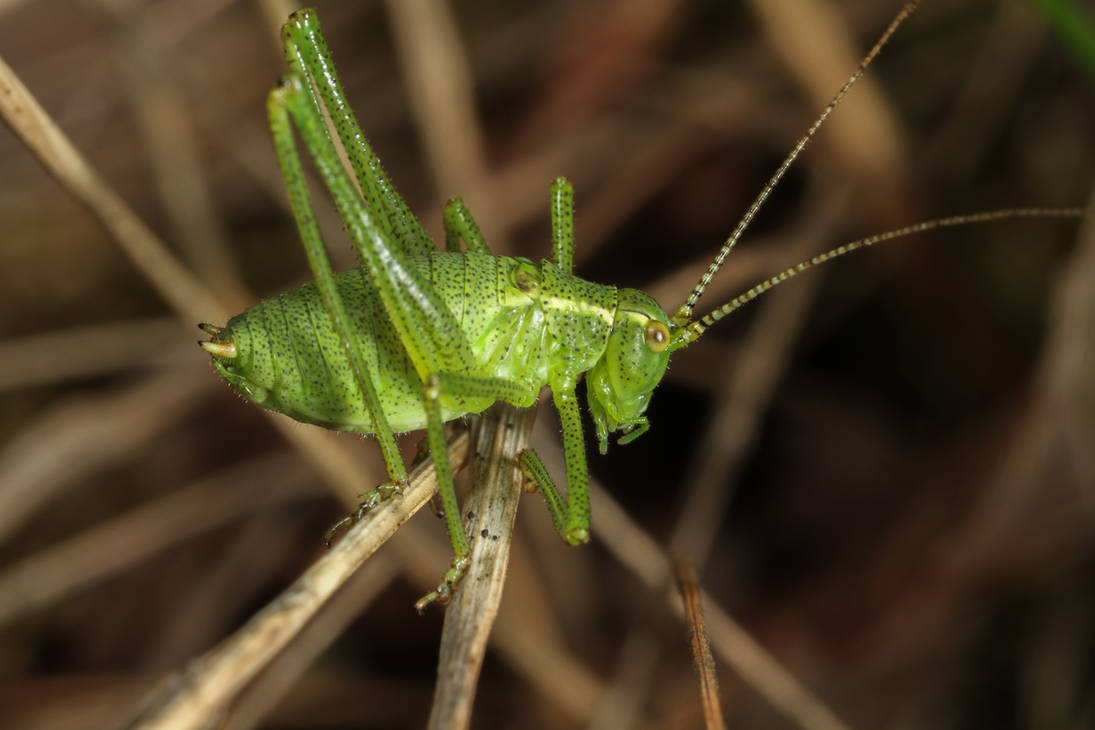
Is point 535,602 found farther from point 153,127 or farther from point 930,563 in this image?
point 153,127

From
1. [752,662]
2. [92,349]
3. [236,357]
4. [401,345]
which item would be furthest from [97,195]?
[752,662]

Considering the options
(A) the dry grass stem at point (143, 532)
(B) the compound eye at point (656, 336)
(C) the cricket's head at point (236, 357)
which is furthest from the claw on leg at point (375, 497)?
(A) the dry grass stem at point (143, 532)

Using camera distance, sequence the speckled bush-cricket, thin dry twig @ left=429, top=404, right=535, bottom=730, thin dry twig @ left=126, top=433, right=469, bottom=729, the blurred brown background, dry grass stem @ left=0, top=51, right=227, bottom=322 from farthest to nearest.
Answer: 1. the blurred brown background
2. the speckled bush-cricket
3. dry grass stem @ left=0, top=51, right=227, bottom=322
4. thin dry twig @ left=429, top=404, right=535, bottom=730
5. thin dry twig @ left=126, top=433, right=469, bottom=729

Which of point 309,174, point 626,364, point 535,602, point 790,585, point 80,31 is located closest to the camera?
point 626,364

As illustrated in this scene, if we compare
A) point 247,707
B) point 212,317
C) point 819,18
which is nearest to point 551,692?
point 247,707

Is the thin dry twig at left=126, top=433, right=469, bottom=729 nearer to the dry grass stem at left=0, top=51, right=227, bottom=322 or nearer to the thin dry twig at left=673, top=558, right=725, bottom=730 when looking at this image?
the thin dry twig at left=673, top=558, right=725, bottom=730

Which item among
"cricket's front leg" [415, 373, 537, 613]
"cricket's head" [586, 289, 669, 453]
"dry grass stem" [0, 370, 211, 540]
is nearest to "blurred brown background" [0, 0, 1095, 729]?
"dry grass stem" [0, 370, 211, 540]

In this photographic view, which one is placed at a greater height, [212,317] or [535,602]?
[212,317]
